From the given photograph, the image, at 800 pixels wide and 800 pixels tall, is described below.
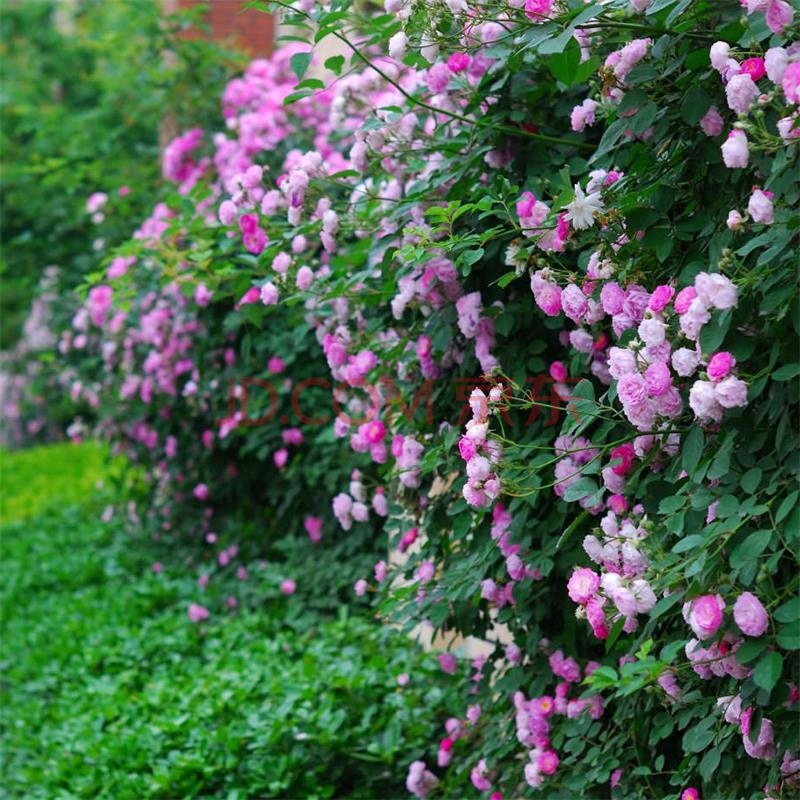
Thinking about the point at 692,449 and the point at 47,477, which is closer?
the point at 692,449

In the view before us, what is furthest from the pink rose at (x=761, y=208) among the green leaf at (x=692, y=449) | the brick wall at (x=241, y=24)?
the brick wall at (x=241, y=24)

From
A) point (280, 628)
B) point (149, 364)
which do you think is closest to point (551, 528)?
point (280, 628)

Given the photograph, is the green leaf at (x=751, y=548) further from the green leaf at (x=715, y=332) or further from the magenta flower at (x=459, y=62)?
the magenta flower at (x=459, y=62)

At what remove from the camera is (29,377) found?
10.9m

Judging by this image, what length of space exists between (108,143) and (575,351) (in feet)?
18.3

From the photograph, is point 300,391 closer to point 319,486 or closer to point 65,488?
point 319,486

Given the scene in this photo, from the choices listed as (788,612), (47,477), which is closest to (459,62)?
(788,612)

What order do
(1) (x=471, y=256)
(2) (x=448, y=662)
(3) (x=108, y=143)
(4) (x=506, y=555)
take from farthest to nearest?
1. (3) (x=108, y=143)
2. (2) (x=448, y=662)
3. (4) (x=506, y=555)
4. (1) (x=471, y=256)

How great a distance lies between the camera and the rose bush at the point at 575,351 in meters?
1.76

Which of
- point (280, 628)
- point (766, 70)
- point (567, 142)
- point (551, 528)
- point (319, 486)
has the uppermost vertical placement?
point (766, 70)

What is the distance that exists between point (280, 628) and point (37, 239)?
4456 millimetres

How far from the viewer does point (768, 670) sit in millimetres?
1627

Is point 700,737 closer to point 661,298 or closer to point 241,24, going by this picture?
point 661,298

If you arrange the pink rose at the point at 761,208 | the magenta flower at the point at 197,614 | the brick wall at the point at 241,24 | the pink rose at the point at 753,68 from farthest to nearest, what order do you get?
the brick wall at the point at 241,24 → the magenta flower at the point at 197,614 → the pink rose at the point at 753,68 → the pink rose at the point at 761,208
